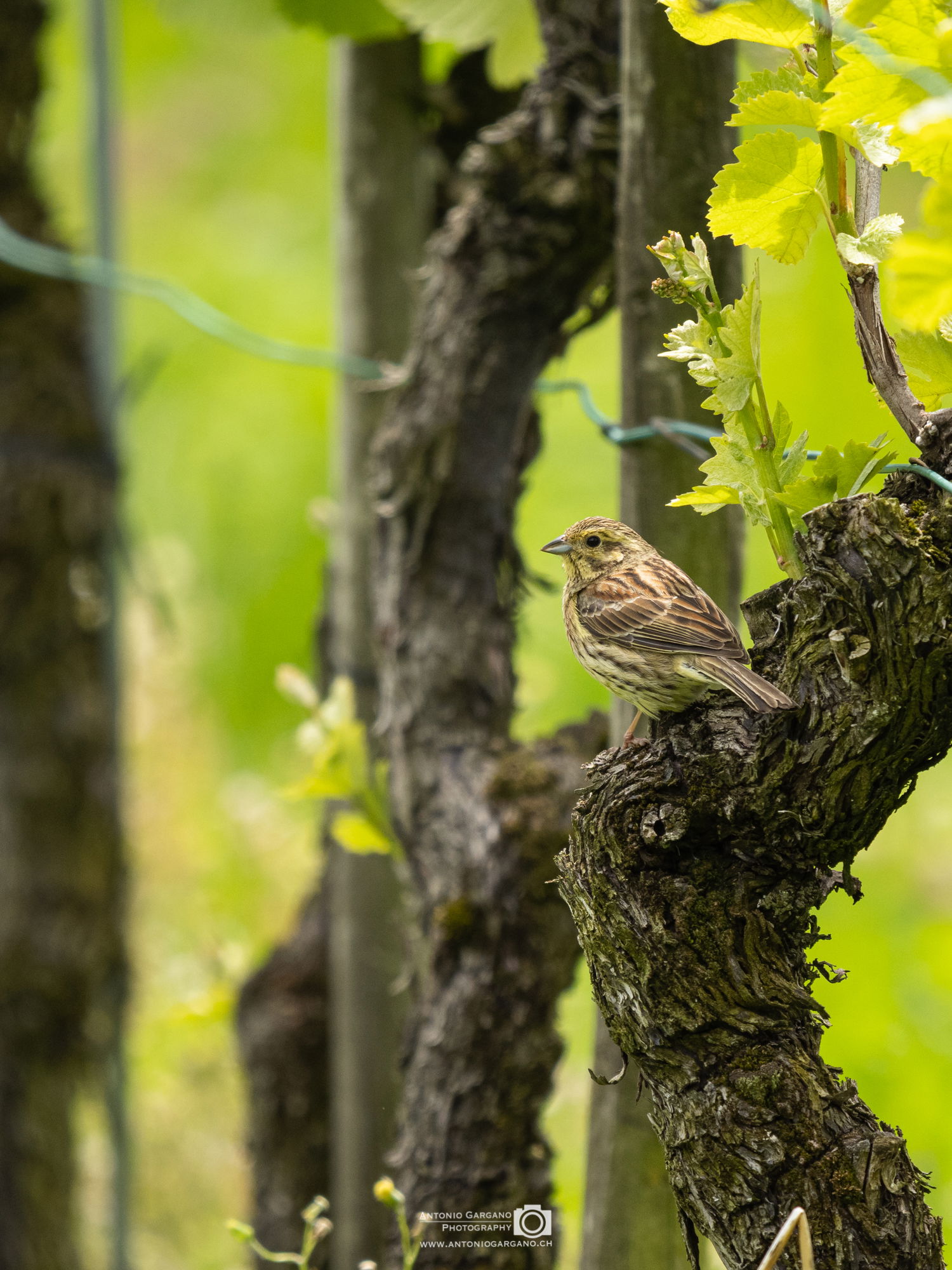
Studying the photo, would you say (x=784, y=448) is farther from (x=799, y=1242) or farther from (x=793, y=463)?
(x=799, y=1242)

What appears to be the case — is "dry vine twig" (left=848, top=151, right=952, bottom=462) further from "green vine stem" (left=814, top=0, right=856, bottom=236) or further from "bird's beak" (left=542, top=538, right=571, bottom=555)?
"bird's beak" (left=542, top=538, right=571, bottom=555)

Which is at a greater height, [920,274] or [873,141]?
[873,141]

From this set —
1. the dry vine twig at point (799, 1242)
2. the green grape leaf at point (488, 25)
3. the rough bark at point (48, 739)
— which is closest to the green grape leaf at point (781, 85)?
the dry vine twig at point (799, 1242)

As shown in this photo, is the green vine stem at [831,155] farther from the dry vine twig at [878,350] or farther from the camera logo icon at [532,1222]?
the camera logo icon at [532,1222]

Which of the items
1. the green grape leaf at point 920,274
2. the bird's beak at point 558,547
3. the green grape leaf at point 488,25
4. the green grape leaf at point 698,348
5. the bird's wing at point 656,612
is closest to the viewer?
the green grape leaf at point 920,274

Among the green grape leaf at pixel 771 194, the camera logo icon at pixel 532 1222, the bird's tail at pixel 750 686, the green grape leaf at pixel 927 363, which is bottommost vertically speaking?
the camera logo icon at pixel 532 1222

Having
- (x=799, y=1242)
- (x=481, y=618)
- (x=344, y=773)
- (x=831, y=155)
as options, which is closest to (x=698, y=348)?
(x=831, y=155)

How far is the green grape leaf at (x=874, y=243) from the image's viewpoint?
2.48 ft

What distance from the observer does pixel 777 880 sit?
32.9 inches

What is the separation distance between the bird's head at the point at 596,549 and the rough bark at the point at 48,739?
62.2 inches

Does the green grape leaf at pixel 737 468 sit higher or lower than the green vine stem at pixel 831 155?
lower

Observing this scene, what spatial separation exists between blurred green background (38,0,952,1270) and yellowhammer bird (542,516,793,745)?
36 centimetres

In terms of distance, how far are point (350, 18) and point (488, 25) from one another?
277mm

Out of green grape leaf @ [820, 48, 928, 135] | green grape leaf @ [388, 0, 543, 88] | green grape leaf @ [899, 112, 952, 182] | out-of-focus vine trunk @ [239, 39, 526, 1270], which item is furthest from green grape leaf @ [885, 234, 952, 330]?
out-of-focus vine trunk @ [239, 39, 526, 1270]
